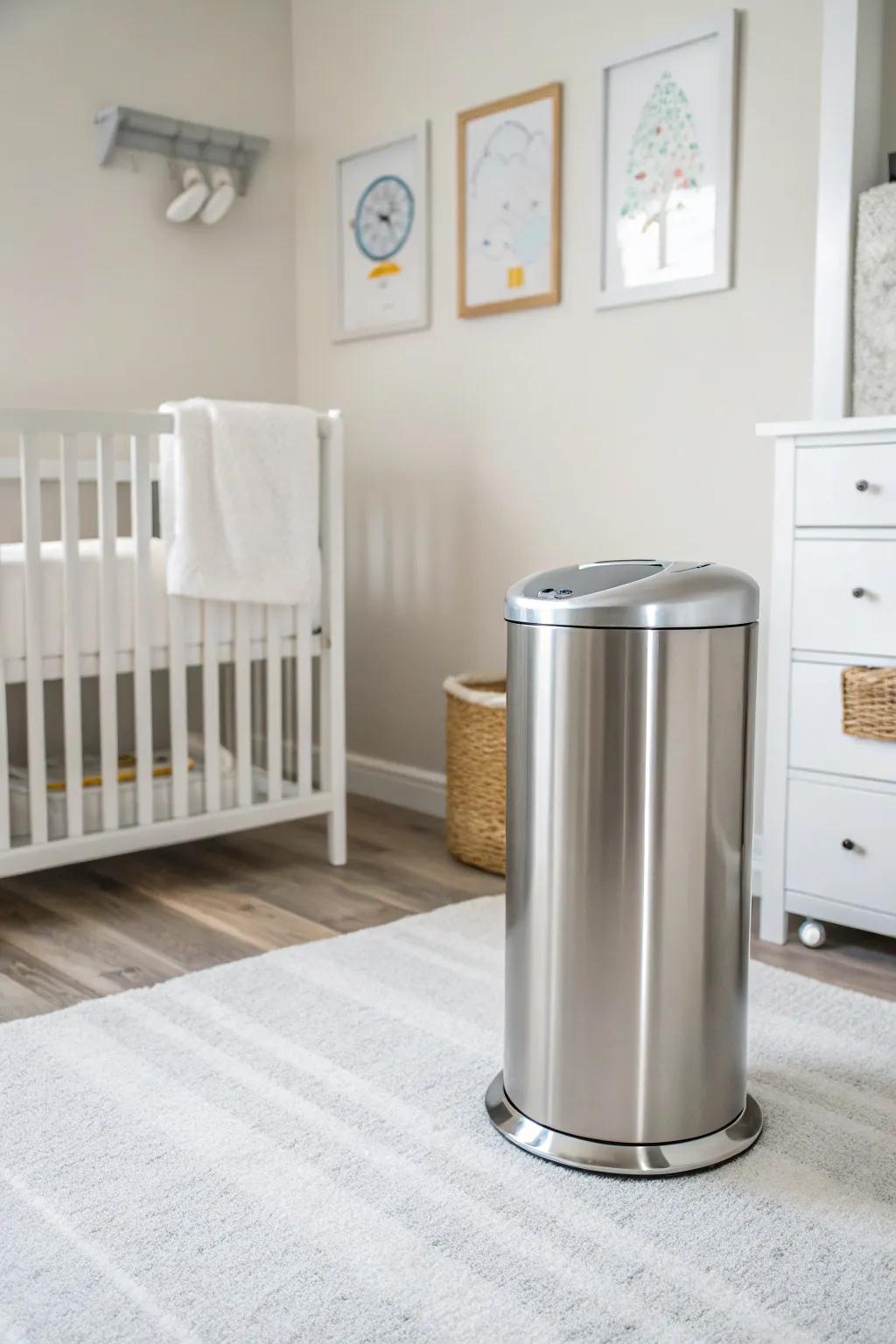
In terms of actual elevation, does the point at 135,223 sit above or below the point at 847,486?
above

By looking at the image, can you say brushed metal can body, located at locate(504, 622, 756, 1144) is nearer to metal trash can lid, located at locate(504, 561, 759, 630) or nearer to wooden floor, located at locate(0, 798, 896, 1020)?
metal trash can lid, located at locate(504, 561, 759, 630)

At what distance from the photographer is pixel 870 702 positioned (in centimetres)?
190

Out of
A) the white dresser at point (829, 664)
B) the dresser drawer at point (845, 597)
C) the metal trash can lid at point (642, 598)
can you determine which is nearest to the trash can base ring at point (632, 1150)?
the metal trash can lid at point (642, 598)

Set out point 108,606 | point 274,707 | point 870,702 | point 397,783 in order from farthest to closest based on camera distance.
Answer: point 397,783, point 274,707, point 108,606, point 870,702

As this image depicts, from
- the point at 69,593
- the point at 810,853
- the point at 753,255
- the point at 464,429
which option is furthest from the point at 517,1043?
the point at 464,429

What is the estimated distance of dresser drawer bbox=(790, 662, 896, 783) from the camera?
6.28 feet

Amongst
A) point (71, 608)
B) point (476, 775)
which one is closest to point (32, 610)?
point (71, 608)

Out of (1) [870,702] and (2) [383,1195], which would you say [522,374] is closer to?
(1) [870,702]

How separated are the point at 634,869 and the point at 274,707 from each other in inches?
49.6

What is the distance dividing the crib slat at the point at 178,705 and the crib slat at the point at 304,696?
9.4 inches

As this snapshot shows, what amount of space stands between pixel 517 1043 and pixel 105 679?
1.11m

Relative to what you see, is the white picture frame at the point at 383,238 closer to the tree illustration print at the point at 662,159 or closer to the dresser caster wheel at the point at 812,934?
the tree illustration print at the point at 662,159

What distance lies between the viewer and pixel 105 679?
2182 millimetres

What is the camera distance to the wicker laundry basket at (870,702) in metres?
1.87
